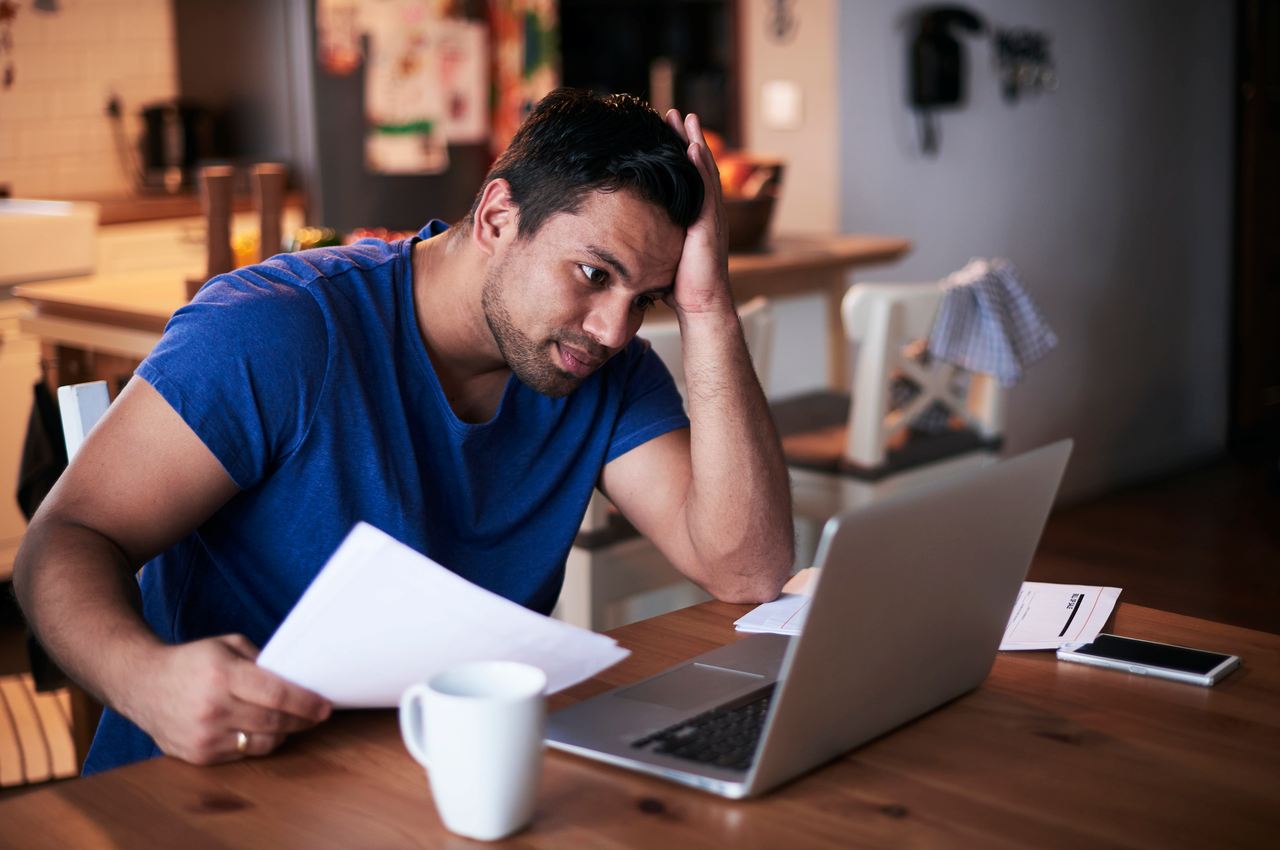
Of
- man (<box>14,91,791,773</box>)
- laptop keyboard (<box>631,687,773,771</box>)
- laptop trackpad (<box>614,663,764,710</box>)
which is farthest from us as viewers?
man (<box>14,91,791,773</box>)

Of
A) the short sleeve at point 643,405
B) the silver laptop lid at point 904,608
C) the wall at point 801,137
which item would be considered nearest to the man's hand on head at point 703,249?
the short sleeve at point 643,405

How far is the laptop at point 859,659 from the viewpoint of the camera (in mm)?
948

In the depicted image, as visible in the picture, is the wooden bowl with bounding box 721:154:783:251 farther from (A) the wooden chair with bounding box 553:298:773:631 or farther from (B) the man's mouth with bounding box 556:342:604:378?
(B) the man's mouth with bounding box 556:342:604:378

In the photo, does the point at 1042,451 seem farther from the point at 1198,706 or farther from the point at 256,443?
the point at 256,443

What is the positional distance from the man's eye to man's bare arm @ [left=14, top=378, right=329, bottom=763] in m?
0.38

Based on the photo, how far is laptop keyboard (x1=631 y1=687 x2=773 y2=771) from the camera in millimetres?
Result: 1020

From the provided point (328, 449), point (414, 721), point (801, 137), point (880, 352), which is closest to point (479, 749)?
point (414, 721)

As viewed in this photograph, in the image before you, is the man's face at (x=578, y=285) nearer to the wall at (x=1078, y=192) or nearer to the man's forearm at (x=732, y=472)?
the man's forearm at (x=732, y=472)

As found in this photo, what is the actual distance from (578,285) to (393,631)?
52 centimetres

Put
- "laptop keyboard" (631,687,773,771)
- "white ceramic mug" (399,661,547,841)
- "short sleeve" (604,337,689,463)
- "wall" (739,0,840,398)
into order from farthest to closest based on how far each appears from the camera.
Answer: "wall" (739,0,840,398) < "short sleeve" (604,337,689,463) < "laptop keyboard" (631,687,773,771) < "white ceramic mug" (399,661,547,841)

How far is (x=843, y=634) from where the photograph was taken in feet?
3.18

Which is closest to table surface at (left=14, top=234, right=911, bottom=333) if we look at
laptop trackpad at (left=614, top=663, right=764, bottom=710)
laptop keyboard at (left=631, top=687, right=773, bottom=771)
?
laptop trackpad at (left=614, top=663, right=764, bottom=710)

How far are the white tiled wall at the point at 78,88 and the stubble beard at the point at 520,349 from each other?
3740 millimetres

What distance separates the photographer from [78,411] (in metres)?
1.40
